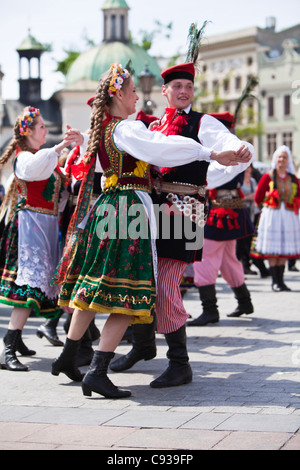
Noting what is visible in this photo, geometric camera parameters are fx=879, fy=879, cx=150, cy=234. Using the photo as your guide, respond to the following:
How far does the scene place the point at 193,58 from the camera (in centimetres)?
657

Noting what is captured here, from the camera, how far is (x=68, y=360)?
5582 millimetres

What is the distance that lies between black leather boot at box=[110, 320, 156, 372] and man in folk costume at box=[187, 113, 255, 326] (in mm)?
2520

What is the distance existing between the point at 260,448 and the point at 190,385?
5.84ft

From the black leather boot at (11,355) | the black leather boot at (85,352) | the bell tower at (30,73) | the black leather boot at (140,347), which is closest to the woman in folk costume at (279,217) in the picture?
the black leather boot at (85,352)

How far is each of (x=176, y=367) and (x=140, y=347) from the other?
517 millimetres

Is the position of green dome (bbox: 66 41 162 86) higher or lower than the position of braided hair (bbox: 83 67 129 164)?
higher

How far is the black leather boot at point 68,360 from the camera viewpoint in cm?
553

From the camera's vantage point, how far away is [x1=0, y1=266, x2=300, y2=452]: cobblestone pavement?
13.6ft

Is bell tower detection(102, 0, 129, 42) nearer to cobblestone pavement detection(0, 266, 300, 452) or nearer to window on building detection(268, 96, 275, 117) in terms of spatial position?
window on building detection(268, 96, 275, 117)

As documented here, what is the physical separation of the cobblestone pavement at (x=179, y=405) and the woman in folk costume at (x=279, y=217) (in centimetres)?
432

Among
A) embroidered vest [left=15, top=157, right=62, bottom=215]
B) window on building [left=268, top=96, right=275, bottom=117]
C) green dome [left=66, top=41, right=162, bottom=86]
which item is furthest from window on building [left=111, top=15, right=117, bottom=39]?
embroidered vest [left=15, top=157, right=62, bottom=215]

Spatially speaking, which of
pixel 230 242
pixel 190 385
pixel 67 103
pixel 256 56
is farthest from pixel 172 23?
pixel 190 385

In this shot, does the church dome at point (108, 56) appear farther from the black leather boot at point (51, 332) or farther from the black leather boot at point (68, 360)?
the black leather boot at point (68, 360)

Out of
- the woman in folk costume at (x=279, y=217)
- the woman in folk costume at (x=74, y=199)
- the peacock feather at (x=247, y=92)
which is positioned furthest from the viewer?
the woman in folk costume at (x=279, y=217)
